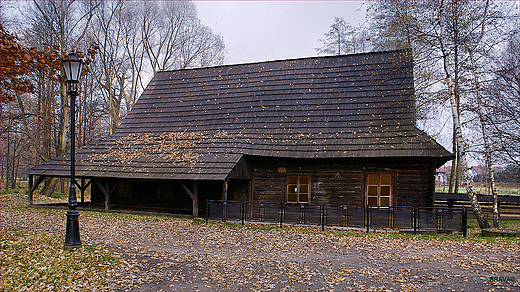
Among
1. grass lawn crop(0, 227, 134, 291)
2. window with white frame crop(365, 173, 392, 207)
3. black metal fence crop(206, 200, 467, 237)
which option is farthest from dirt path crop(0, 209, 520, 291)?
window with white frame crop(365, 173, 392, 207)

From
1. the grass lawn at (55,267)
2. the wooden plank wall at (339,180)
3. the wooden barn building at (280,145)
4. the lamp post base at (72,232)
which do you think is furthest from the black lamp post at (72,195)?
the wooden plank wall at (339,180)

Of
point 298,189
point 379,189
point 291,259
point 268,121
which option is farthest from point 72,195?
point 379,189

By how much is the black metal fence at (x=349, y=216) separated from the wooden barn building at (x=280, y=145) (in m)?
0.90

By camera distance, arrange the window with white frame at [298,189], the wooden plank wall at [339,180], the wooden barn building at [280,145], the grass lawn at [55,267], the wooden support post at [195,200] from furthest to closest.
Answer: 1. the window with white frame at [298,189]
2. the wooden support post at [195,200]
3. the wooden barn building at [280,145]
4. the wooden plank wall at [339,180]
5. the grass lawn at [55,267]

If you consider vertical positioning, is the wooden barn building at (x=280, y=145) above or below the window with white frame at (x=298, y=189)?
above

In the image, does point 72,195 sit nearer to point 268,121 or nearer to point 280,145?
point 280,145

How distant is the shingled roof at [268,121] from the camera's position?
53.1ft

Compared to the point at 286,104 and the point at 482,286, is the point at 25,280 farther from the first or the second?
the point at 286,104

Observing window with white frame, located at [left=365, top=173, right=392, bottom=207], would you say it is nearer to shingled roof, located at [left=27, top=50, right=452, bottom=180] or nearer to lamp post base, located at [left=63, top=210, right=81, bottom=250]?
shingled roof, located at [left=27, top=50, right=452, bottom=180]

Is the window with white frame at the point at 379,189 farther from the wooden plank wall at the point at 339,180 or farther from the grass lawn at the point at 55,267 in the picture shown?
the grass lawn at the point at 55,267

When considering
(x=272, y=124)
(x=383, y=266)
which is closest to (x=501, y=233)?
(x=383, y=266)

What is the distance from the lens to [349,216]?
14.0 m

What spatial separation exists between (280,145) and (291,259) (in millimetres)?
8248

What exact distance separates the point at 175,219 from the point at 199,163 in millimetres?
2582
